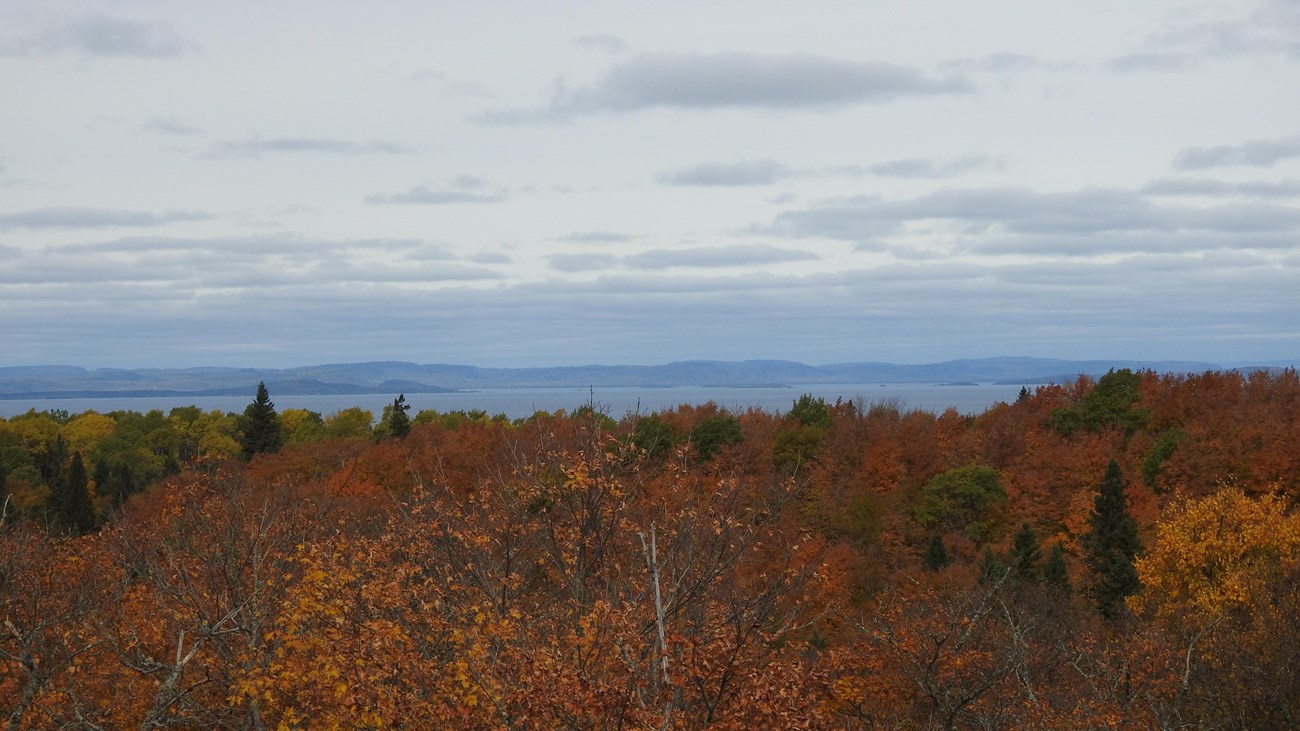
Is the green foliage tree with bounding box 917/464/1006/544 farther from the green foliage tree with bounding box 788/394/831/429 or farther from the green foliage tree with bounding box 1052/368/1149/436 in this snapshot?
the green foliage tree with bounding box 788/394/831/429

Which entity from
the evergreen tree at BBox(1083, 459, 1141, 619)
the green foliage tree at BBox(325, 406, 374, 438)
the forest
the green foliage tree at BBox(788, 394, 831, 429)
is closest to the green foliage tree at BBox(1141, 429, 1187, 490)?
the forest

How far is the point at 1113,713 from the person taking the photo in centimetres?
1844

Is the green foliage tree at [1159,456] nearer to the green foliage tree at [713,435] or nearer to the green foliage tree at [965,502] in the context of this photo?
the green foliage tree at [965,502]

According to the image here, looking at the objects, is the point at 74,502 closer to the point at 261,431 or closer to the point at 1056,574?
the point at 261,431

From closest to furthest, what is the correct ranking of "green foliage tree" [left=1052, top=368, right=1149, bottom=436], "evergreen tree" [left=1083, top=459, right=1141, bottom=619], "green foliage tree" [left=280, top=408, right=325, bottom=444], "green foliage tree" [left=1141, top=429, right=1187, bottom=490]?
"evergreen tree" [left=1083, top=459, right=1141, bottom=619]
"green foliage tree" [left=1141, top=429, right=1187, bottom=490]
"green foliage tree" [left=1052, top=368, right=1149, bottom=436]
"green foliage tree" [left=280, top=408, right=325, bottom=444]

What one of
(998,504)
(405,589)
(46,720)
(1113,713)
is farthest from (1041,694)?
(998,504)

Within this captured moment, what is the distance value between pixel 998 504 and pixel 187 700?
53601 mm

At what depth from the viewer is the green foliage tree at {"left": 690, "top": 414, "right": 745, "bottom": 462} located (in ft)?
238

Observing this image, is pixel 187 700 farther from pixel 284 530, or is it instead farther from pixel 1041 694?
pixel 1041 694

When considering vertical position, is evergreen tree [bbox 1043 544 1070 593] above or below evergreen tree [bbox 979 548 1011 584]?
below

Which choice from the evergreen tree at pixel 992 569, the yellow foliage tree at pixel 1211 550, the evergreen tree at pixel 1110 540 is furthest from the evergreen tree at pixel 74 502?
the yellow foliage tree at pixel 1211 550

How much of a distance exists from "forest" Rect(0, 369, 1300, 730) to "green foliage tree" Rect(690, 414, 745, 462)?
0.20 meters

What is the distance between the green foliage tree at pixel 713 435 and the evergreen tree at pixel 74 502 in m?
40.9

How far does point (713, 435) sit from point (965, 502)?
18226mm
